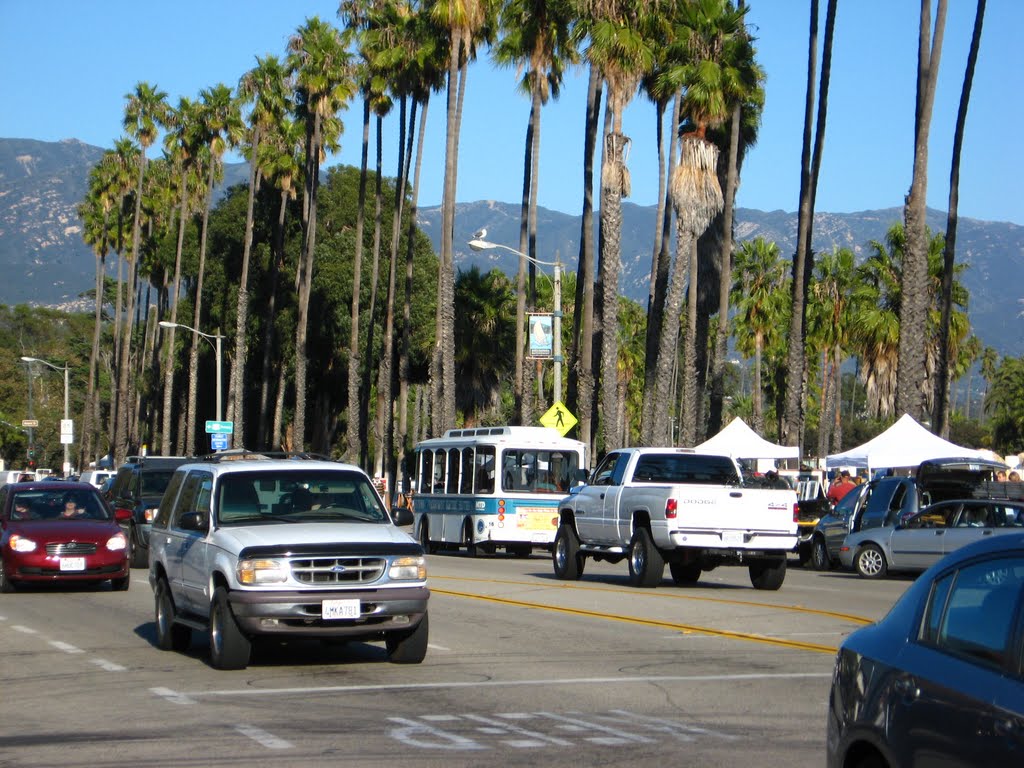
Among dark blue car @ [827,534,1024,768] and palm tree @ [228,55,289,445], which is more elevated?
palm tree @ [228,55,289,445]

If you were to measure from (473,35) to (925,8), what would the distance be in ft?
57.8

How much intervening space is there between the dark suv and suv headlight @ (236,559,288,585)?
16502mm

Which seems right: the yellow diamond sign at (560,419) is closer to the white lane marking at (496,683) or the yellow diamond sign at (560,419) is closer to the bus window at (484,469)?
the bus window at (484,469)

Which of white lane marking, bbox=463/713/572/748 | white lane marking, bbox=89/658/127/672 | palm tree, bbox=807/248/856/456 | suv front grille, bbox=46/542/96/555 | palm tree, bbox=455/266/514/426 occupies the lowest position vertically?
white lane marking, bbox=89/658/127/672

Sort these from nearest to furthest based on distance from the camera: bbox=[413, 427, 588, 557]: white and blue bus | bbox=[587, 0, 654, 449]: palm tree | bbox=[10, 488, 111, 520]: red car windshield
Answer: bbox=[10, 488, 111, 520]: red car windshield, bbox=[413, 427, 588, 557]: white and blue bus, bbox=[587, 0, 654, 449]: palm tree

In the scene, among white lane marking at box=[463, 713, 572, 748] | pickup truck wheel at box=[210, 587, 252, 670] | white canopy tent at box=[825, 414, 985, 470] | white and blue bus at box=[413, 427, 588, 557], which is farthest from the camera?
white canopy tent at box=[825, 414, 985, 470]

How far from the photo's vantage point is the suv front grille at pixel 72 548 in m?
21.9

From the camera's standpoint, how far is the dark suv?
2883 centimetres

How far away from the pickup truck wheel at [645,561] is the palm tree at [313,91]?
38761mm

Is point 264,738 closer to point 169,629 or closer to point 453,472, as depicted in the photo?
point 169,629

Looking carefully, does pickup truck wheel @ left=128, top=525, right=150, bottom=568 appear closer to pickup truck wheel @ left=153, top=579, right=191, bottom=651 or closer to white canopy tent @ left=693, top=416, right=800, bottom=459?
pickup truck wheel @ left=153, top=579, right=191, bottom=651

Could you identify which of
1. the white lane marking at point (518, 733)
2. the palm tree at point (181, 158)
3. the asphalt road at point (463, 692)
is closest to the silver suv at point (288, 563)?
the asphalt road at point (463, 692)

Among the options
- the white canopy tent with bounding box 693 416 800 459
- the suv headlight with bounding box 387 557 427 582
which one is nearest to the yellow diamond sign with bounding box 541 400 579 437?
the white canopy tent with bounding box 693 416 800 459

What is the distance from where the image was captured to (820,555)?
1195 inches
